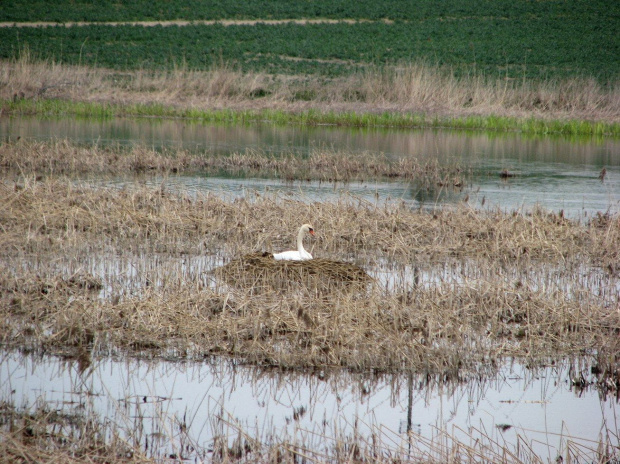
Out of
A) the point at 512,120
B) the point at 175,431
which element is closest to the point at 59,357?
the point at 175,431

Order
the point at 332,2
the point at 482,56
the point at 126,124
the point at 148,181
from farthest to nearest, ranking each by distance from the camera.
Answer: the point at 332,2
the point at 482,56
the point at 126,124
the point at 148,181

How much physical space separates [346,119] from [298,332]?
2423cm

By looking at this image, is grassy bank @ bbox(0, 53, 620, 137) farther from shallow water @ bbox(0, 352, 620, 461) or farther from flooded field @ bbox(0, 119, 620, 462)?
shallow water @ bbox(0, 352, 620, 461)

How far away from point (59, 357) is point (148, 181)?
368 inches

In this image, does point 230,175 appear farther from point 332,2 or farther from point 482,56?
point 332,2

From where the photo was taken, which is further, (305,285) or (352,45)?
(352,45)

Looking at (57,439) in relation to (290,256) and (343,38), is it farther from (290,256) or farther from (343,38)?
(343,38)

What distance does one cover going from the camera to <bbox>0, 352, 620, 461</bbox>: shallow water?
5414mm

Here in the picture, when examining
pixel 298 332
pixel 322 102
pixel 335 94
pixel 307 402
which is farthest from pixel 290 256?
pixel 335 94

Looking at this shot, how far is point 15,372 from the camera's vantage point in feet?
20.3

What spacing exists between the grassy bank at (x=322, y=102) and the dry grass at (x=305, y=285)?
61.2ft

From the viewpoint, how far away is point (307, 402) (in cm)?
600

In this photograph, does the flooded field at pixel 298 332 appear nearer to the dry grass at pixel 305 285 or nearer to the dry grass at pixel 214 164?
the dry grass at pixel 305 285

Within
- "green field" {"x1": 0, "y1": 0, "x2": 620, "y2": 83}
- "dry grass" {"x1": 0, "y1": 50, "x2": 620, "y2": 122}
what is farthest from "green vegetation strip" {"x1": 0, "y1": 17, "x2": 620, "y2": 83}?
"dry grass" {"x1": 0, "y1": 50, "x2": 620, "y2": 122}
